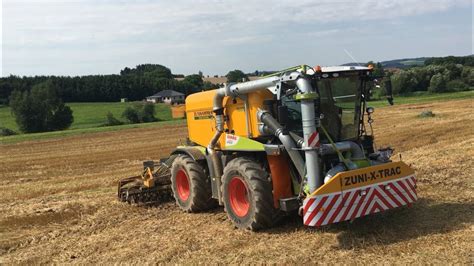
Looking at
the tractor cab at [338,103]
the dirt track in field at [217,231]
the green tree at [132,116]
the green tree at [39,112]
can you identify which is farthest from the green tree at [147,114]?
the tractor cab at [338,103]

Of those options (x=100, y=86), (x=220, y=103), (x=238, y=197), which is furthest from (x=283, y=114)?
(x=100, y=86)

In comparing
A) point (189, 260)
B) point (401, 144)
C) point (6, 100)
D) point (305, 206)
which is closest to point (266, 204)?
point (305, 206)

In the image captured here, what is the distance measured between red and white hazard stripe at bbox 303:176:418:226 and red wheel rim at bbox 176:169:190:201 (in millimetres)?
3458

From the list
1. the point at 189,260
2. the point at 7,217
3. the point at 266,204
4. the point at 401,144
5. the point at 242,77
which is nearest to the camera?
the point at 189,260

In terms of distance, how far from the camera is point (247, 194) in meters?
7.26

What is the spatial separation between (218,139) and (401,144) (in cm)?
945

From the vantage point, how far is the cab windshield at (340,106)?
6859mm

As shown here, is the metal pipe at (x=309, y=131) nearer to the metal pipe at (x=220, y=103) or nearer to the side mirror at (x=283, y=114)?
the side mirror at (x=283, y=114)

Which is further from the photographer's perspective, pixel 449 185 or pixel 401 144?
pixel 401 144

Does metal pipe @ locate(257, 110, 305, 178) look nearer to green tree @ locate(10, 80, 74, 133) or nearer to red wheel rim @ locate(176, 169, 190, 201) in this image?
red wheel rim @ locate(176, 169, 190, 201)

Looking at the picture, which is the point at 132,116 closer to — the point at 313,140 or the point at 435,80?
the point at 435,80

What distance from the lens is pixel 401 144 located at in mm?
15812

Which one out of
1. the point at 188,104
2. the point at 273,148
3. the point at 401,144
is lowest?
the point at 401,144

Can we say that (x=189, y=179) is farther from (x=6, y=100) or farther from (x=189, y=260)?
(x=6, y=100)
